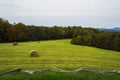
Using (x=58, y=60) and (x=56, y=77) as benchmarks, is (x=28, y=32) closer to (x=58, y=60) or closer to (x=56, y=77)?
(x=58, y=60)

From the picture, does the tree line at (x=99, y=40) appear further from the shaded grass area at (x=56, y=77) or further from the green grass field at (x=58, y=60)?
the shaded grass area at (x=56, y=77)

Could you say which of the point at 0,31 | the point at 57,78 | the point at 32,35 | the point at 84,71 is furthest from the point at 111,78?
the point at 32,35

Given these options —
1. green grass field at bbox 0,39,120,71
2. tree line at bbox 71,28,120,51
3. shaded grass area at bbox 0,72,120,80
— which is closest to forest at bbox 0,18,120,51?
tree line at bbox 71,28,120,51

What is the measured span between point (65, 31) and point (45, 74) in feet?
205

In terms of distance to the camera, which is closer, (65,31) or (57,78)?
(57,78)

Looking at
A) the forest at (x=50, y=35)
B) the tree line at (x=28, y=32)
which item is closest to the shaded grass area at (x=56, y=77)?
Result: the forest at (x=50, y=35)

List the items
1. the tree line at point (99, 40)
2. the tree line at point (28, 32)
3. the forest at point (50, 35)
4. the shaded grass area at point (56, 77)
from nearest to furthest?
the shaded grass area at point (56, 77), the tree line at point (99, 40), the forest at point (50, 35), the tree line at point (28, 32)

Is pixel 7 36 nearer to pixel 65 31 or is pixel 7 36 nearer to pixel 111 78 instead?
pixel 65 31

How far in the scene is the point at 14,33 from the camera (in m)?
60.0

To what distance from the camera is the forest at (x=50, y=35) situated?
56062 millimetres

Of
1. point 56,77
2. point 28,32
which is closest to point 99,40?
point 28,32

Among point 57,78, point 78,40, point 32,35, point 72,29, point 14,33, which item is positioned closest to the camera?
point 57,78

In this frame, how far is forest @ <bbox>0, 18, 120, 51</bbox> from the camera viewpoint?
5606cm

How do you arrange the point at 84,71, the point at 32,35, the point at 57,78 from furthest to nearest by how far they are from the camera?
1. the point at 32,35
2. the point at 84,71
3. the point at 57,78
